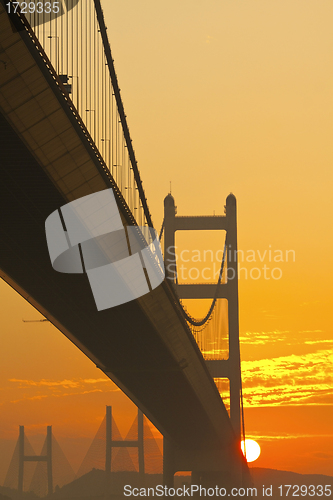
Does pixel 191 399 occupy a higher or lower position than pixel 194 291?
lower

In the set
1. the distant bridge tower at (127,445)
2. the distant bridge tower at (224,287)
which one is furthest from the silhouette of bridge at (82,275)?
the distant bridge tower at (127,445)

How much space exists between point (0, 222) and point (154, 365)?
45.1 ft

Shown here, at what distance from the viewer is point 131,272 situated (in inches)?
690

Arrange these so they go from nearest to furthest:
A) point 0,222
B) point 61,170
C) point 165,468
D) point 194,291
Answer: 1. point 61,170
2. point 0,222
3. point 194,291
4. point 165,468

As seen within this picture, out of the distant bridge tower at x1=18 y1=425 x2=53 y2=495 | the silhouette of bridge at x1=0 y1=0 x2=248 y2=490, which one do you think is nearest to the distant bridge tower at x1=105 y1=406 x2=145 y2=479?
the distant bridge tower at x1=18 y1=425 x2=53 y2=495

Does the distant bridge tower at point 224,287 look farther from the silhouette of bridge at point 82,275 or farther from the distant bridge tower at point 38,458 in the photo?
the distant bridge tower at point 38,458

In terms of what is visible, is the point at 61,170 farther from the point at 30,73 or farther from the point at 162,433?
the point at 162,433

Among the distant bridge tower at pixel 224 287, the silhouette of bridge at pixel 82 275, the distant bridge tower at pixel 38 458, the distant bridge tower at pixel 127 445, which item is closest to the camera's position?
the silhouette of bridge at pixel 82 275

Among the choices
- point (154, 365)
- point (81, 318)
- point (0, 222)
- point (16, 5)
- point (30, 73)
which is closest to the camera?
point (16, 5)

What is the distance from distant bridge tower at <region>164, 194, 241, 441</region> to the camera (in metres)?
38.2

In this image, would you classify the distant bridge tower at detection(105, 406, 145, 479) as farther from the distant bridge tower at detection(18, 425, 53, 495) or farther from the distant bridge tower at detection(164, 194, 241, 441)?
the distant bridge tower at detection(164, 194, 241, 441)

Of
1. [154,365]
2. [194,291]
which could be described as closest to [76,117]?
[154,365]

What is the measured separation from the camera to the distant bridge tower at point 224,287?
38.2 m

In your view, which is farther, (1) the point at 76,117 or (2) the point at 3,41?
(1) the point at 76,117
